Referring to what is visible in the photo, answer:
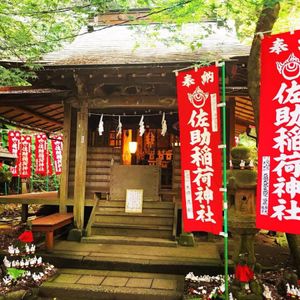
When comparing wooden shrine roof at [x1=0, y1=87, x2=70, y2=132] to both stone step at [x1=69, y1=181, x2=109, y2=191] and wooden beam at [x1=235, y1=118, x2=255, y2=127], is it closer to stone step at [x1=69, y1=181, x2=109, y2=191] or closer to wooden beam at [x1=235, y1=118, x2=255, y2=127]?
stone step at [x1=69, y1=181, x2=109, y2=191]

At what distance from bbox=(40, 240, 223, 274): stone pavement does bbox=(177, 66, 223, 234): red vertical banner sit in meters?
1.97

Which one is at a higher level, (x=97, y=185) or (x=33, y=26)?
(x=33, y=26)

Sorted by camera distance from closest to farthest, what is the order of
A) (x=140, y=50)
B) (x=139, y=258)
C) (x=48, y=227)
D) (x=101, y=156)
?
(x=139, y=258) < (x=48, y=227) < (x=140, y=50) < (x=101, y=156)

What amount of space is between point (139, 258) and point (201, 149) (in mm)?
3420

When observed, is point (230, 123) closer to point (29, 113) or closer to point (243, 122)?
point (243, 122)

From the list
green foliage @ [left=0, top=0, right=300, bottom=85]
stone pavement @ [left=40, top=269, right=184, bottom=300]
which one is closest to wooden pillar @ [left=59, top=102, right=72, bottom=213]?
green foliage @ [left=0, top=0, right=300, bottom=85]

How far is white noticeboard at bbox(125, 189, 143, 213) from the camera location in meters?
9.62

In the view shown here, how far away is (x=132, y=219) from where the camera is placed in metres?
9.33

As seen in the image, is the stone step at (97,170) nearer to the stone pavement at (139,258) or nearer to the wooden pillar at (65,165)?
the wooden pillar at (65,165)

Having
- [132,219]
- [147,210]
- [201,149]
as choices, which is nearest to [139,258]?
[132,219]

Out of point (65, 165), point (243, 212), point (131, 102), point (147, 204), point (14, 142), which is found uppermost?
point (131, 102)

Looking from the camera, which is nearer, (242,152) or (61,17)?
(242,152)

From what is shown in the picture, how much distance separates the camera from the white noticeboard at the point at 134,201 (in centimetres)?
962

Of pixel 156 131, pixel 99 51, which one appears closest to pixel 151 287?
pixel 99 51
